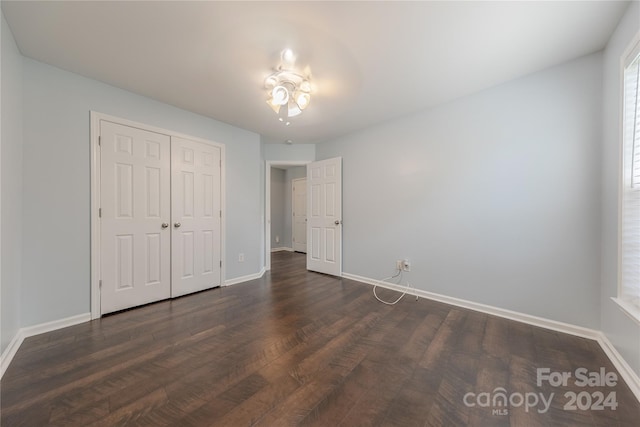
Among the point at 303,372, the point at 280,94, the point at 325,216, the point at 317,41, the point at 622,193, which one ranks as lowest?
the point at 303,372

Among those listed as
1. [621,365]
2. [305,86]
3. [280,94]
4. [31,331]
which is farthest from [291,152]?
[621,365]

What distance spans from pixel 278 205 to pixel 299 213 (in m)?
0.70

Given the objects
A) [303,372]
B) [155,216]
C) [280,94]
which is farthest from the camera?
[155,216]

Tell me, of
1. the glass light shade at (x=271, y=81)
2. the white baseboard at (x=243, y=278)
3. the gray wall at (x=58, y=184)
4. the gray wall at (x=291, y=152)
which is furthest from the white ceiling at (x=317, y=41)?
the white baseboard at (x=243, y=278)

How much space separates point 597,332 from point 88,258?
463 cm

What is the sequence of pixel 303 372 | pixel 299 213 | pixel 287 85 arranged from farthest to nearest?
pixel 299 213
pixel 287 85
pixel 303 372

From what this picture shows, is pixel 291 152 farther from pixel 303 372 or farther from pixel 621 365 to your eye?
pixel 621 365

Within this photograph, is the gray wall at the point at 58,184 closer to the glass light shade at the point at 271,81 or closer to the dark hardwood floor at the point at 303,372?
the dark hardwood floor at the point at 303,372

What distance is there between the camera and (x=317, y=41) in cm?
177

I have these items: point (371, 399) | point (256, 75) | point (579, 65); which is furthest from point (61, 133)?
point (579, 65)

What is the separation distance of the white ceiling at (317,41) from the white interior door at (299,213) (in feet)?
12.8

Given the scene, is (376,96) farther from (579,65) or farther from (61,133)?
(61,133)

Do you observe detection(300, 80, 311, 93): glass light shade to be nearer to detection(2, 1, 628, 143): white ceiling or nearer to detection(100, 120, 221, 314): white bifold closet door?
detection(2, 1, 628, 143): white ceiling

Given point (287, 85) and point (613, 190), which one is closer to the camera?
point (613, 190)
